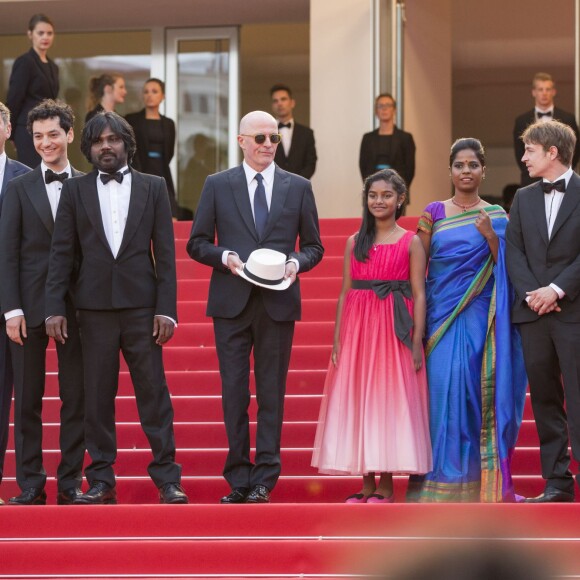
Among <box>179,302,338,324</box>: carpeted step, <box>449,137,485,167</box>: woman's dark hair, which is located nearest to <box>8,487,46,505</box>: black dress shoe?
<box>449,137,485,167</box>: woman's dark hair

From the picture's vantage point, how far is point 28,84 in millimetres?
9156

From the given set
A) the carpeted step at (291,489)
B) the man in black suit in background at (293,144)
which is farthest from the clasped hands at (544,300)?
the man in black suit in background at (293,144)

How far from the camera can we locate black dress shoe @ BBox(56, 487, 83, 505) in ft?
16.1

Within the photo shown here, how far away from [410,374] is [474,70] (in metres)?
13.4

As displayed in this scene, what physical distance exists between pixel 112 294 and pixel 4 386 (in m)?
0.70

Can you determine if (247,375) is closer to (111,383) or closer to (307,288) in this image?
(111,383)

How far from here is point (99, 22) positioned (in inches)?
549

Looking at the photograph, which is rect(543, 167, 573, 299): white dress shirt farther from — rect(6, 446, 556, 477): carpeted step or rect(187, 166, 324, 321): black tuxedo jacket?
rect(6, 446, 556, 477): carpeted step

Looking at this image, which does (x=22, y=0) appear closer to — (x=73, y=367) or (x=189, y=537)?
(x=73, y=367)

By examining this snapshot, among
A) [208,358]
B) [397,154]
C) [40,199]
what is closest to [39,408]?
[40,199]

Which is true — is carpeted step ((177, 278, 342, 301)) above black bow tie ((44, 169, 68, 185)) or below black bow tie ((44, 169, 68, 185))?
below

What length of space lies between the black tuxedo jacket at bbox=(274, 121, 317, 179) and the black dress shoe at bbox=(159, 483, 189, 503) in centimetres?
562

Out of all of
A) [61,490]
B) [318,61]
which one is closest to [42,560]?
[61,490]

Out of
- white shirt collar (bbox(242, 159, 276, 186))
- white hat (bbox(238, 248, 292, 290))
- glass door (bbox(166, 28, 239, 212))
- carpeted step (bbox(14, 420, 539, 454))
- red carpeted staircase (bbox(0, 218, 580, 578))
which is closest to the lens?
red carpeted staircase (bbox(0, 218, 580, 578))
